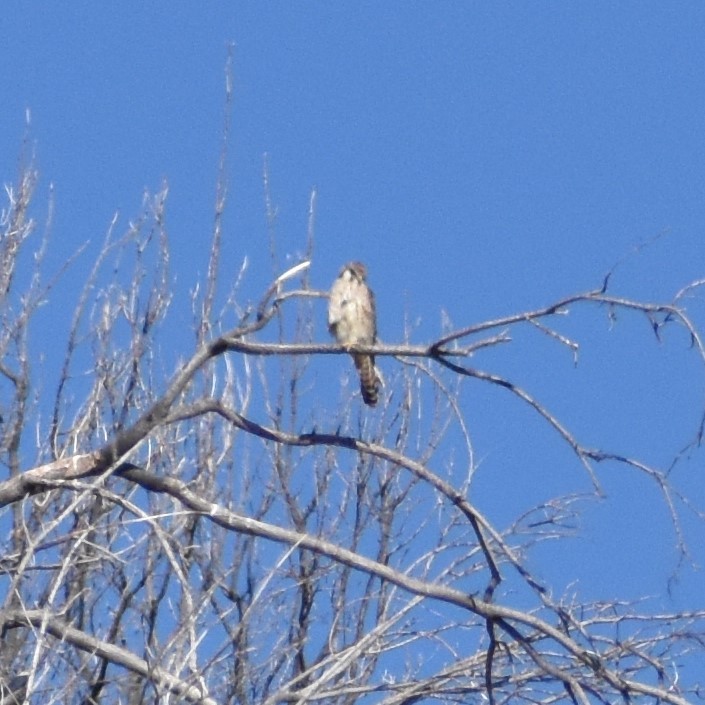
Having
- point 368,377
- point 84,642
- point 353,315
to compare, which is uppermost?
point 353,315

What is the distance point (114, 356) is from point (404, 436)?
1.57 metres

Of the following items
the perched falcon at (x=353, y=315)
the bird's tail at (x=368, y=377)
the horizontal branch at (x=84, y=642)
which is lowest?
the horizontal branch at (x=84, y=642)

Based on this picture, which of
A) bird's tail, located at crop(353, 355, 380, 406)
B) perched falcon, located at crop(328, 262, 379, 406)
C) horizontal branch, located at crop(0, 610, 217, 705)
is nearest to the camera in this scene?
horizontal branch, located at crop(0, 610, 217, 705)

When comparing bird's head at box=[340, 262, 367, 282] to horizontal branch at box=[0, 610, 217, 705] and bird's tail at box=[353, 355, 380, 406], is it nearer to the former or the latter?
bird's tail at box=[353, 355, 380, 406]

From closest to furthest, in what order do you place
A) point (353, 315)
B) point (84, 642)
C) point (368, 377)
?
1. point (84, 642)
2. point (368, 377)
3. point (353, 315)

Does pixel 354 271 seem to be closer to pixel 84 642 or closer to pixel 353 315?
pixel 353 315

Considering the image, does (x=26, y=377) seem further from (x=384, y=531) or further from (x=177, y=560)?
(x=177, y=560)

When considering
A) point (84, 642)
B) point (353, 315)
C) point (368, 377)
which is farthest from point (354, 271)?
point (84, 642)

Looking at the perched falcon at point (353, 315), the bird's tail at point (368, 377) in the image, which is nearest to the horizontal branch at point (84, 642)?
the bird's tail at point (368, 377)

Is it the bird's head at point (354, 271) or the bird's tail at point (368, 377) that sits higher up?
the bird's head at point (354, 271)

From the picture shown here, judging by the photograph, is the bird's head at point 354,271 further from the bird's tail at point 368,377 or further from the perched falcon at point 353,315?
the bird's tail at point 368,377

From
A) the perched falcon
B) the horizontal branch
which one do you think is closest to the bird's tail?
the perched falcon

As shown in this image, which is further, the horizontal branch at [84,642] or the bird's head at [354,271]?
the bird's head at [354,271]

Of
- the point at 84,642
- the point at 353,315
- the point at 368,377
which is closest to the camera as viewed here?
the point at 84,642
